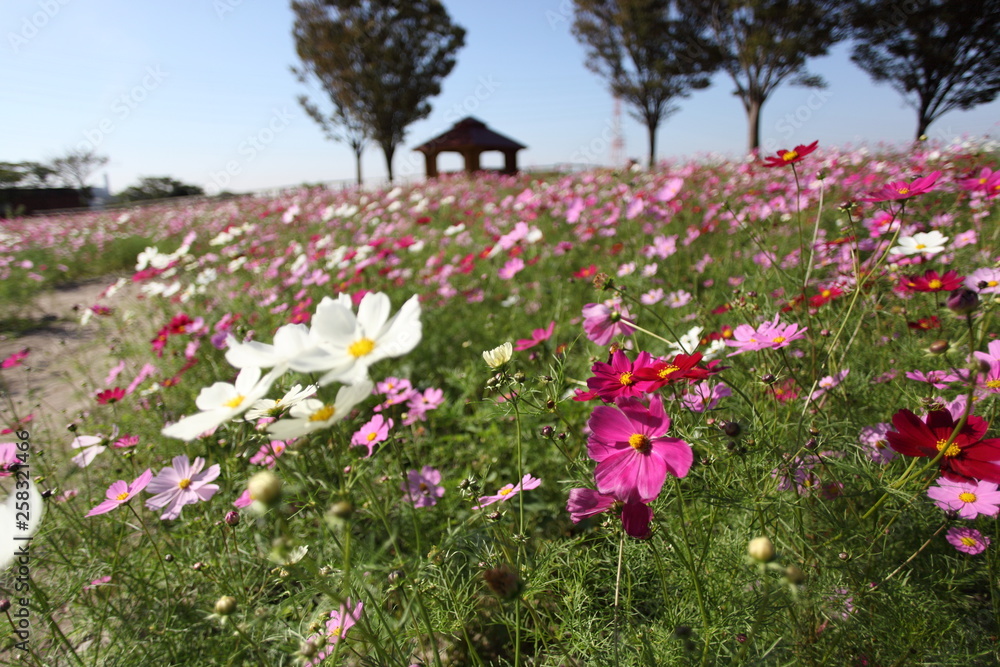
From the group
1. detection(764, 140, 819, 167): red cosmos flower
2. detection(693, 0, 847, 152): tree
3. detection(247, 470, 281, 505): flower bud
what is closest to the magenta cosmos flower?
detection(247, 470, 281, 505): flower bud

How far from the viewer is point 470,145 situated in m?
16.5

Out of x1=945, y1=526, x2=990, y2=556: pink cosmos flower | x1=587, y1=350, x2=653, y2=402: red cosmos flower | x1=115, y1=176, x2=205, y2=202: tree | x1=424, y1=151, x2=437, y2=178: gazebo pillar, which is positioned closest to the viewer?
x1=587, y1=350, x2=653, y2=402: red cosmos flower

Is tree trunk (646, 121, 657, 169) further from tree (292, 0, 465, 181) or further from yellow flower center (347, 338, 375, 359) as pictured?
yellow flower center (347, 338, 375, 359)

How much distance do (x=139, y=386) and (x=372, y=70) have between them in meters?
18.0

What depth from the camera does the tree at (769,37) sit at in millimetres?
12258

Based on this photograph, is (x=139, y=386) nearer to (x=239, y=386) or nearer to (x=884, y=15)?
(x=239, y=386)

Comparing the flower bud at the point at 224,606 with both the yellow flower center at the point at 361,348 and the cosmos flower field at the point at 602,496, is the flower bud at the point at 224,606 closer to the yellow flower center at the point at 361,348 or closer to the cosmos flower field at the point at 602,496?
the cosmos flower field at the point at 602,496

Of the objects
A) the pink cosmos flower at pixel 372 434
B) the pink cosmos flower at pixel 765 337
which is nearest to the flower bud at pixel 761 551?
the pink cosmos flower at pixel 765 337

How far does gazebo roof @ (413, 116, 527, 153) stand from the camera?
661 inches

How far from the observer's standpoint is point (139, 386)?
7.38 ft

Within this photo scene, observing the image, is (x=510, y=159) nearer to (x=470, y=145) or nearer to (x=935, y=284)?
(x=470, y=145)

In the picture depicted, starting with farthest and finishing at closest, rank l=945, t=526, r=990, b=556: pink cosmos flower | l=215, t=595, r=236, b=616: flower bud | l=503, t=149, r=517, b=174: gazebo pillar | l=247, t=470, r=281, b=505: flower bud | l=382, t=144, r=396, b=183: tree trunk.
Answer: l=382, t=144, r=396, b=183: tree trunk < l=503, t=149, r=517, b=174: gazebo pillar < l=945, t=526, r=990, b=556: pink cosmos flower < l=215, t=595, r=236, b=616: flower bud < l=247, t=470, r=281, b=505: flower bud

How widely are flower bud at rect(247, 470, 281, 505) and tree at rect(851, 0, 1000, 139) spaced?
52.6ft

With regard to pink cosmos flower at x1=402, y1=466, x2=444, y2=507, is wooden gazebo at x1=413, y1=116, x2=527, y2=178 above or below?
above
